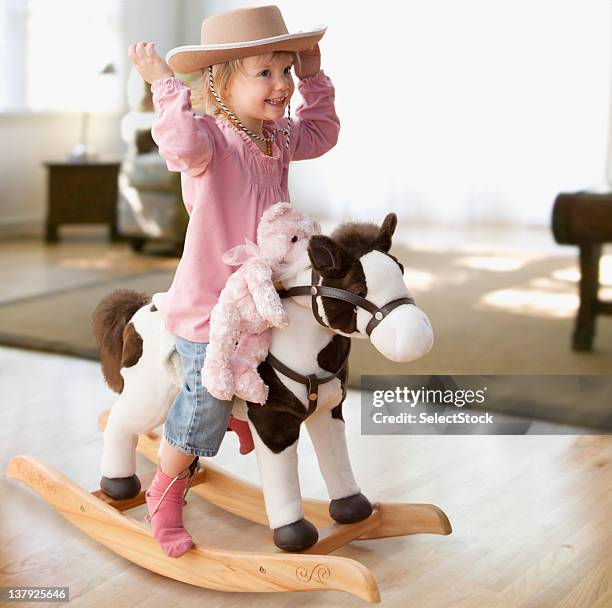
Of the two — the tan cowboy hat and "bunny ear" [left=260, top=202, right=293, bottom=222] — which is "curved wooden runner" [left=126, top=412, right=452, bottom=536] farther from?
the tan cowboy hat

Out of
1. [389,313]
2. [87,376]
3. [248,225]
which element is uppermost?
[248,225]

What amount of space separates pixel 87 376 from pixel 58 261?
0.79 meters

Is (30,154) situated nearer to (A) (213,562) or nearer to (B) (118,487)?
(B) (118,487)

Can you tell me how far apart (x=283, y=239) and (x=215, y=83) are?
29cm

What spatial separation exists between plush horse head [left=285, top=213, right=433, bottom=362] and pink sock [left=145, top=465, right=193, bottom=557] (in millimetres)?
407

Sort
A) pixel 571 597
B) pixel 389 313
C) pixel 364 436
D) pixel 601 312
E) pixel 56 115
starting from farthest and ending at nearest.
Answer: pixel 56 115
pixel 601 312
pixel 364 436
pixel 571 597
pixel 389 313

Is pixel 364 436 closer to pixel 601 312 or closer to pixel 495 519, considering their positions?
pixel 495 519

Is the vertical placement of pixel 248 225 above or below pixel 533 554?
above

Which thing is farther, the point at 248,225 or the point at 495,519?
the point at 495,519

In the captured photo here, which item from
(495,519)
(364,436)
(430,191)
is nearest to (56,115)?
(430,191)

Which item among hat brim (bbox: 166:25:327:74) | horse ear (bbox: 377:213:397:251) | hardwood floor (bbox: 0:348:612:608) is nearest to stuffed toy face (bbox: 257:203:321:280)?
horse ear (bbox: 377:213:397:251)

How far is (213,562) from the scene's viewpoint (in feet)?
5.51

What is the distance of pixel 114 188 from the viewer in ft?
11.6

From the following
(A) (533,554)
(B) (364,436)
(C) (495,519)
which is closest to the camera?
(A) (533,554)
